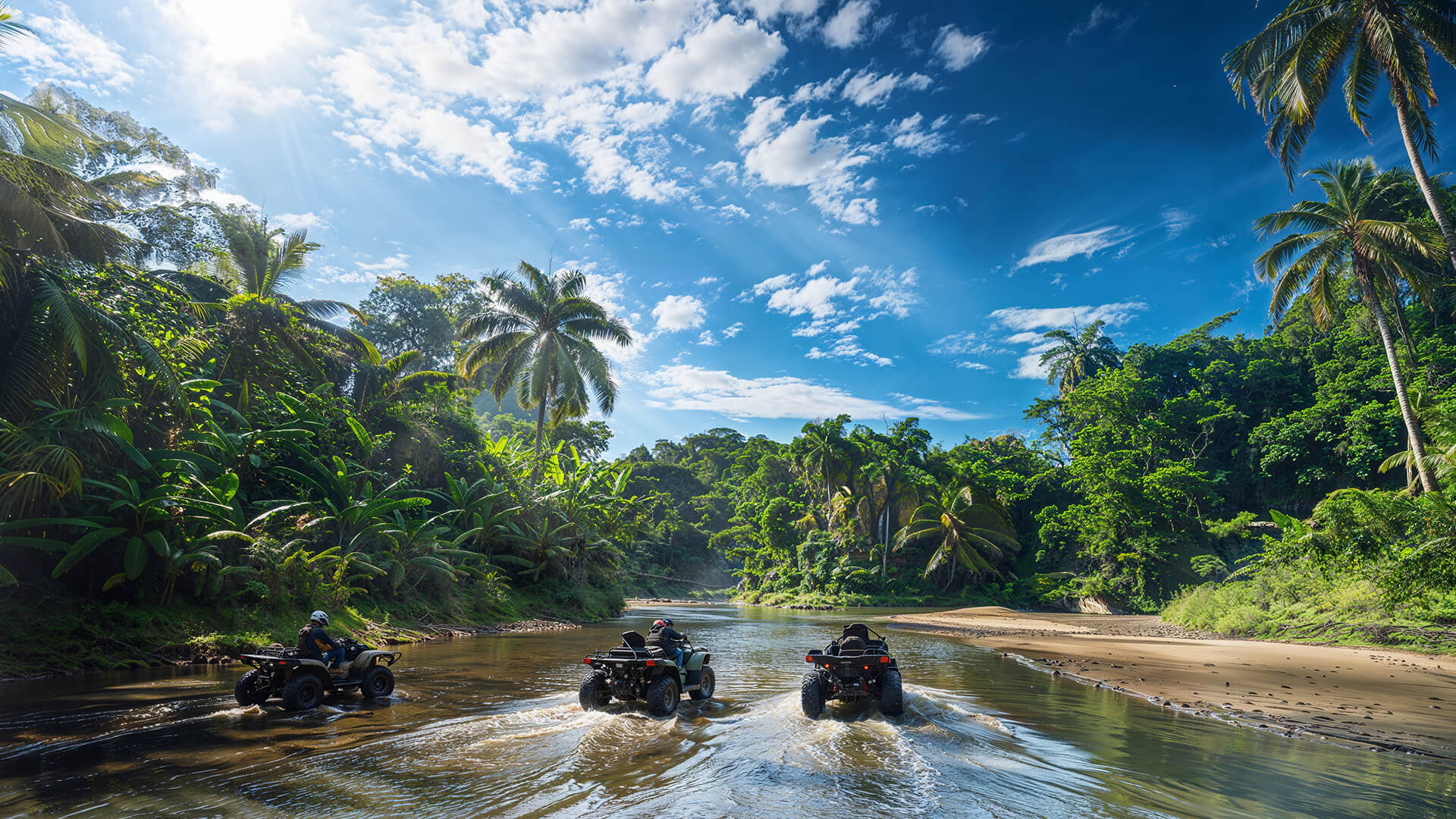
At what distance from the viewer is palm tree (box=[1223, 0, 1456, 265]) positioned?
14.4m

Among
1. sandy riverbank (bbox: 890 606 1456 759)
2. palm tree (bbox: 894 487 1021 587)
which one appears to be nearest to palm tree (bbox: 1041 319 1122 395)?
palm tree (bbox: 894 487 1021 587)

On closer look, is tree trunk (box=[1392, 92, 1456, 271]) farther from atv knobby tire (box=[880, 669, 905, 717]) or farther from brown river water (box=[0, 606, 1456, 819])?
atv knobby tire (box=[880, 669, 905, 717])

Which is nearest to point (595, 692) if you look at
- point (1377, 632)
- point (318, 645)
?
point (318, 645)

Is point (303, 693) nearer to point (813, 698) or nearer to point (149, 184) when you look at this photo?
point (813, 698)

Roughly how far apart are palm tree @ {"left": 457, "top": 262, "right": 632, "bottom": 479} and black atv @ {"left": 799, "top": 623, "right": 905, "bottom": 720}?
2171 cm

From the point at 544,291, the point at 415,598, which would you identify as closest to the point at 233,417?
the point at 415,598

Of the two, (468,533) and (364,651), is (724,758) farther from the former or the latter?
(468,533)

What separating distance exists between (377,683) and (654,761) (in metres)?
4.95

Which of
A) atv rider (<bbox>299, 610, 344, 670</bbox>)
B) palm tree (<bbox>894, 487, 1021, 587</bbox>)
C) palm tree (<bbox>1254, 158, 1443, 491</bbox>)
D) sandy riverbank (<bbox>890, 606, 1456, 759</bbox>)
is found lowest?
sandy riverbank (<bbox>890, 606, 1456, 759</bbox>)

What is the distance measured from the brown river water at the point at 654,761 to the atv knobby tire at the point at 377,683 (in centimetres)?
20

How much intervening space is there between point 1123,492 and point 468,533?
33185mm

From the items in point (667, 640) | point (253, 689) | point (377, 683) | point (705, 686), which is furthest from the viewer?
point (705, 686)

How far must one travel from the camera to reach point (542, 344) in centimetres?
2816

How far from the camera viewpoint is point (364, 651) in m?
8.66
